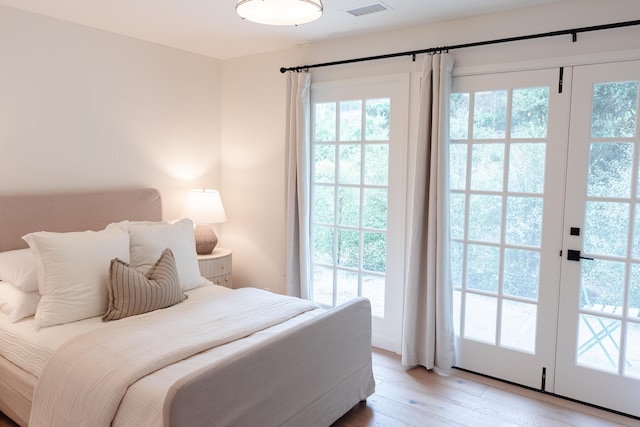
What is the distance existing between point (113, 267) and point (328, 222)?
1.81 meters

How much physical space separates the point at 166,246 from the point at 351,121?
174 cm

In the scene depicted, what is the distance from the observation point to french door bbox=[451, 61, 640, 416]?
267cm

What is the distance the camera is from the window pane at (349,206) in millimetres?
3705

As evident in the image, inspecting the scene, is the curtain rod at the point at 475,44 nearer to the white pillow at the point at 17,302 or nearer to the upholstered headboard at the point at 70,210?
the upholstered headboard at the point at 70,210

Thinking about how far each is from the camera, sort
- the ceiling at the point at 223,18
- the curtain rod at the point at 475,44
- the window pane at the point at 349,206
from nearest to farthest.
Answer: the curtain rod at the point at 475,44 < the ceiling at the point at 223,18 < the window pane at the point at 349,206

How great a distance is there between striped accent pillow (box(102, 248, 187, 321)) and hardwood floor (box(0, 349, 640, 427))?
33.8 inches

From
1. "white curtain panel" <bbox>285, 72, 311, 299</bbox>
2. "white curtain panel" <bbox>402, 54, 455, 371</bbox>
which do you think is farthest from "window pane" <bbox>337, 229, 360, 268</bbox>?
"white curtain panel" <bbox>402, 54, 455, 371</bbox>

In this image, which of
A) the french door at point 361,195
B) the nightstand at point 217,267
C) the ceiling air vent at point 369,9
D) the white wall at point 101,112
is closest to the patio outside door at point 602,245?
the french door at point 361,195

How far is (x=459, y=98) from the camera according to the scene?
3178 millimetres

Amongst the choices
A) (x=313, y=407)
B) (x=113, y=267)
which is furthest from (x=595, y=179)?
(x=113, y=267)

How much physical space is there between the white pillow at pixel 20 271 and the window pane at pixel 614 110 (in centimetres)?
343

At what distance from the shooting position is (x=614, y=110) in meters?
2.66

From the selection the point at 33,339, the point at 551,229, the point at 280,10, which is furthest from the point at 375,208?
the point at 33,339

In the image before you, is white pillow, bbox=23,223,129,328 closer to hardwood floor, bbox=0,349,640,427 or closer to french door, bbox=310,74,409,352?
hardwood floor, bbox=0,349,640,427
